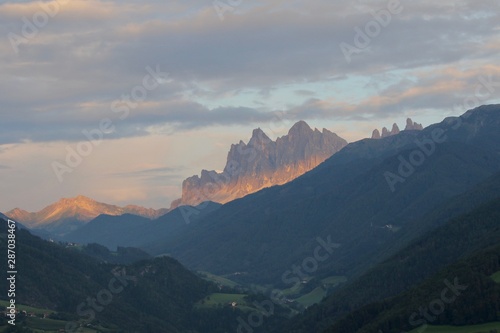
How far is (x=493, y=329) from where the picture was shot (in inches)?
7766
